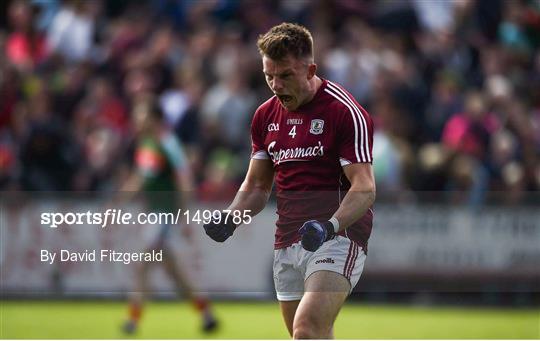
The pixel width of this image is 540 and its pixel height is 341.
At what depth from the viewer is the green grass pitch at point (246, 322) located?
536 inches

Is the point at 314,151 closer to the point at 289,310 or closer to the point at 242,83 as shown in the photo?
the point at 289,310

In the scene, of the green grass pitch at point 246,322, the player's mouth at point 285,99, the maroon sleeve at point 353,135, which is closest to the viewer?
the maroon sleeve at point 353,135

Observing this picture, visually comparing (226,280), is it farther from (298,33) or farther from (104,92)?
(298,33)

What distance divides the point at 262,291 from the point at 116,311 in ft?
6.55

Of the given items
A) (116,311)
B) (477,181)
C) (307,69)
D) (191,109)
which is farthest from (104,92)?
(307,69)

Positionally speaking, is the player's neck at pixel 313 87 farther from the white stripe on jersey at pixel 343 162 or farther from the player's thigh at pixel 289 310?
→ the player's thigh at pixel 289 310

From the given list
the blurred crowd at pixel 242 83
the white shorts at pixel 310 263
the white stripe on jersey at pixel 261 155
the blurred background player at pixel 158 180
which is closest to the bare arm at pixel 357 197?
the white shorts at pixel 310 263

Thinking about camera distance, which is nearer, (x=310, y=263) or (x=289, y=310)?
(x=310, y=263)

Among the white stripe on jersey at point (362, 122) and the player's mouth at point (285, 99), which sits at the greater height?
the player's mouth at point (285, 99)

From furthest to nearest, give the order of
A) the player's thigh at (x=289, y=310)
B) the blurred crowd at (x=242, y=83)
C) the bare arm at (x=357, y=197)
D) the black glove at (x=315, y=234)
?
the blurred crowd at (x=242, y=83) → the player's thigh at (x=289, y=310) → the bare arm at (x=357, y=197) → the black glove at (x=315, y=234)

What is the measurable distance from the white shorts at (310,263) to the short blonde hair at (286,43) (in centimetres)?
119

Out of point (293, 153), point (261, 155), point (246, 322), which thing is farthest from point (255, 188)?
point (246, 322)

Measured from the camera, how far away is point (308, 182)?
7914 millimetres

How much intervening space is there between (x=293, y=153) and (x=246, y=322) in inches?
281
